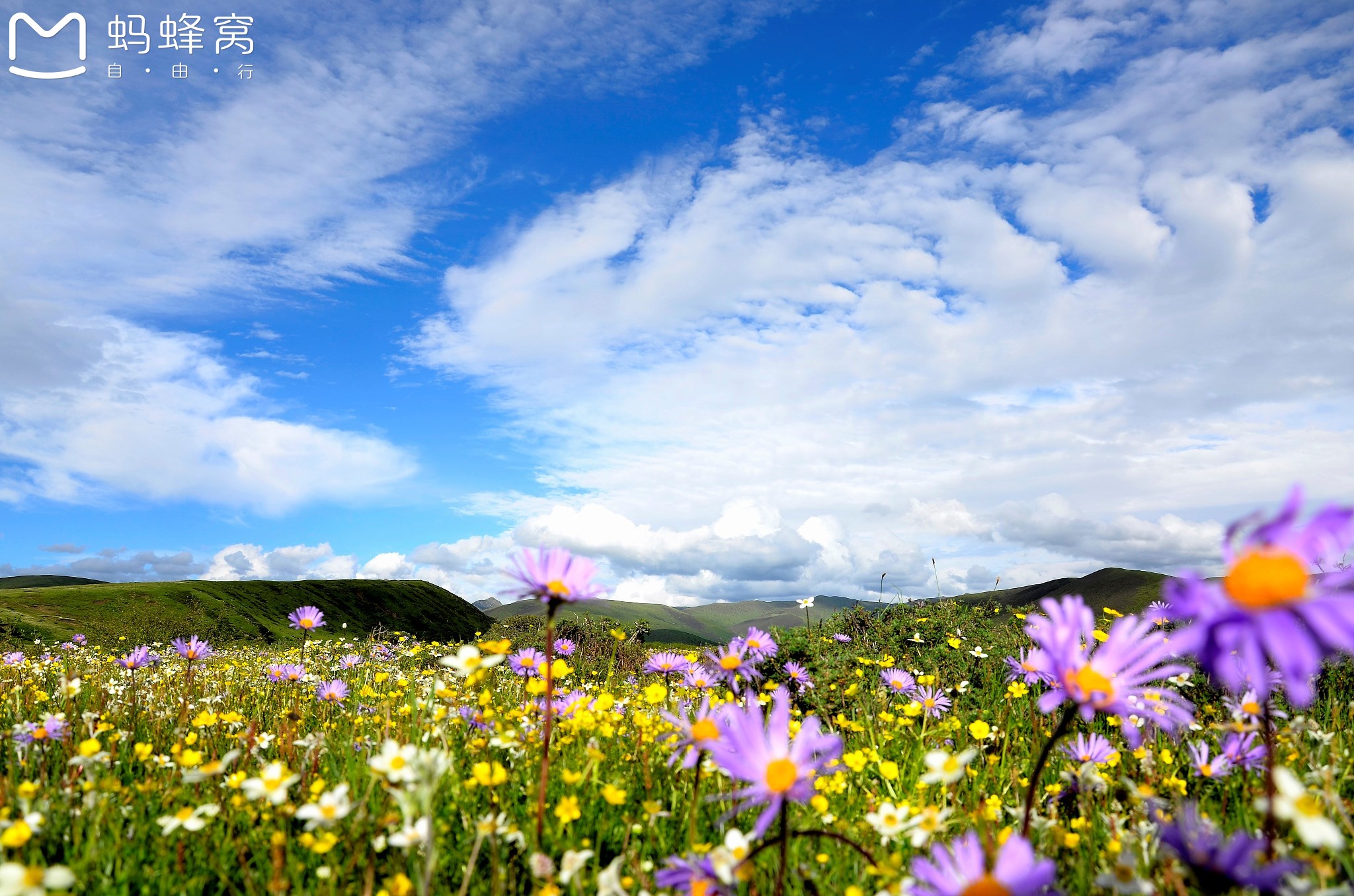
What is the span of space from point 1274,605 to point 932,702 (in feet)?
14.7

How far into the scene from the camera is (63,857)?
3314mm

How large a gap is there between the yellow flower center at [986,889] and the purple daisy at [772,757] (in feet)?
1.61

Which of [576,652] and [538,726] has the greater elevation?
[538,726]

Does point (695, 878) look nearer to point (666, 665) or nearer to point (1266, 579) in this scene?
point (1266, 579)

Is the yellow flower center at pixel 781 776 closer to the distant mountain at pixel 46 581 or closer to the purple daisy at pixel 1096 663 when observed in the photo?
the purple daisy at pixel 1096 663

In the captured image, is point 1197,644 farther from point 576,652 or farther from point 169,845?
point 576,652

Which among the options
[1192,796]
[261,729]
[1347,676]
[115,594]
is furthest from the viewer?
[115,594]

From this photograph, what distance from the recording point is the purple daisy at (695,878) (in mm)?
2369

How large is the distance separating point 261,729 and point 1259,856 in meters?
6.27

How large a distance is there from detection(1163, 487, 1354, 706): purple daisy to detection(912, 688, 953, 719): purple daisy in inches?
158

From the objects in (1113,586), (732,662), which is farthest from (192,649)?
(1113,586)

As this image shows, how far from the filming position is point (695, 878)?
7.82 feet

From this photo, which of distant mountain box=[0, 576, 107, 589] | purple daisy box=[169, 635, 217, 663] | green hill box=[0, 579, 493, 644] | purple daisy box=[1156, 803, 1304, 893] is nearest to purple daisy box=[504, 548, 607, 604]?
purple daisy box=[1156, 803, 1304, 893]

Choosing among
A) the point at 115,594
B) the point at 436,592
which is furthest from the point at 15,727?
the point at 436,592
